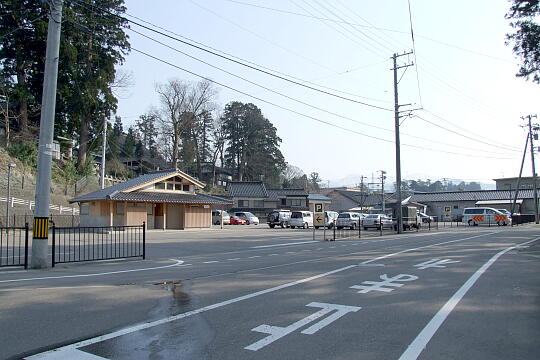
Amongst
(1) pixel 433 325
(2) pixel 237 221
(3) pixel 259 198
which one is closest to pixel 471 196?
(3) pixel 259 198

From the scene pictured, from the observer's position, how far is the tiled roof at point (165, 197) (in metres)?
33.8

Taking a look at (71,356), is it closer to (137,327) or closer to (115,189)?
(137,327)

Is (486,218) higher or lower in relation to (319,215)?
lower

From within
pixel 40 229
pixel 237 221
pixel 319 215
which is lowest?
pixel 237 221

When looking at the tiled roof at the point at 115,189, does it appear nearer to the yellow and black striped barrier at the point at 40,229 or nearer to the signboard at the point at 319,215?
the signboard at the point at 319,215

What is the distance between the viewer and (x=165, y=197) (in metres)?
37.0

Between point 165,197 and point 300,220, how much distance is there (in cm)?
1350

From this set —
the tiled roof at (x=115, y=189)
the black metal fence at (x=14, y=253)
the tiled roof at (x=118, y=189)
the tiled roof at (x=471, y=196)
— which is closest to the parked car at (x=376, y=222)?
the tiled roof at (x=118, y=189)

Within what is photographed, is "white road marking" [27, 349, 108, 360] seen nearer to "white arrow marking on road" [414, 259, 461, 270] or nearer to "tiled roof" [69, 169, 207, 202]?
"white arrow marking on road" [414, 259, 461, 270]

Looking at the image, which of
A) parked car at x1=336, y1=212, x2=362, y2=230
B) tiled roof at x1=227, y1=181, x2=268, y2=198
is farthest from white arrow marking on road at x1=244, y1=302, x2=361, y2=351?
tiled roof at x1=227, y1=181, x2=268, y2=198

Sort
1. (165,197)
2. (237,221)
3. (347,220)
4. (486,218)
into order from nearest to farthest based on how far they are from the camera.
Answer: (165,197) < (347,220) < (486,218) < (237,221)

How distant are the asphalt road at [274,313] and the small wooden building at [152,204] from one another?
2299cm

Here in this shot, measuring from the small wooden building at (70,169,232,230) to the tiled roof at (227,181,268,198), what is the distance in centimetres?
2656

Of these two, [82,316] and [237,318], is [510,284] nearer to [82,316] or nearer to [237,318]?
[237,318]
